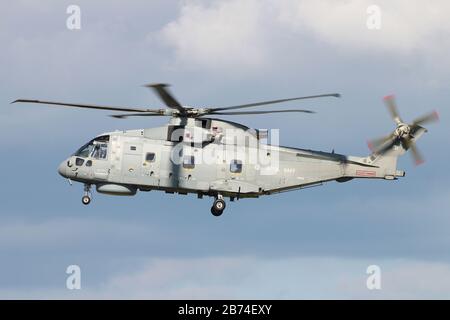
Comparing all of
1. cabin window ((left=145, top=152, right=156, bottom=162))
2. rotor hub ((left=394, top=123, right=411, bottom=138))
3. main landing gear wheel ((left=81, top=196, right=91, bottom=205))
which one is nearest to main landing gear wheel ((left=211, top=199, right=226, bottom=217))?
cabin window ((left=145, top=152, right=156, bottom=162))

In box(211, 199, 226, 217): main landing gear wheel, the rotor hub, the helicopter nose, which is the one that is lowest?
box(211, 199, 226, 217): main landing gear wheel

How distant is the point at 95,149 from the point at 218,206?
7130 mm

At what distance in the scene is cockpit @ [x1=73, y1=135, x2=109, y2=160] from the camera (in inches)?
2153

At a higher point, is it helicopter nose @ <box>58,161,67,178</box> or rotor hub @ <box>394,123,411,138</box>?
rotor hub @ <box>394,123,411,138</box>

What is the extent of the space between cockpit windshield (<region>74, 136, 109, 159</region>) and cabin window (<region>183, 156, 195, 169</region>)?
13.6 feet

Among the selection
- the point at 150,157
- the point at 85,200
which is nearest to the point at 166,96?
the point at 150,157

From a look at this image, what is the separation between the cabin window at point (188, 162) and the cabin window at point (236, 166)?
2050 millimetres

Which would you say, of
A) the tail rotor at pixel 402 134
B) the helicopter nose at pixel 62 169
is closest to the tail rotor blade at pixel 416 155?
the tail rotor at pixel 402 134

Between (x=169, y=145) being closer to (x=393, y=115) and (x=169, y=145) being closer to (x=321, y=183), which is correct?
(x=321, y=183)

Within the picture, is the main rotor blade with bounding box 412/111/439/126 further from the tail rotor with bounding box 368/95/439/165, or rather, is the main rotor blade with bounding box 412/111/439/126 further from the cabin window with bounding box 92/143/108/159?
the cabin window with bounding box 92/143/108/159

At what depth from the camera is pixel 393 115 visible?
5691 cm

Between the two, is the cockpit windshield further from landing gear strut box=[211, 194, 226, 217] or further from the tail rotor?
the tail rotor

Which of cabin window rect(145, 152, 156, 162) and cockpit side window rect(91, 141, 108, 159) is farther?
cockpit side window rect(91, 141, 108, 159)
